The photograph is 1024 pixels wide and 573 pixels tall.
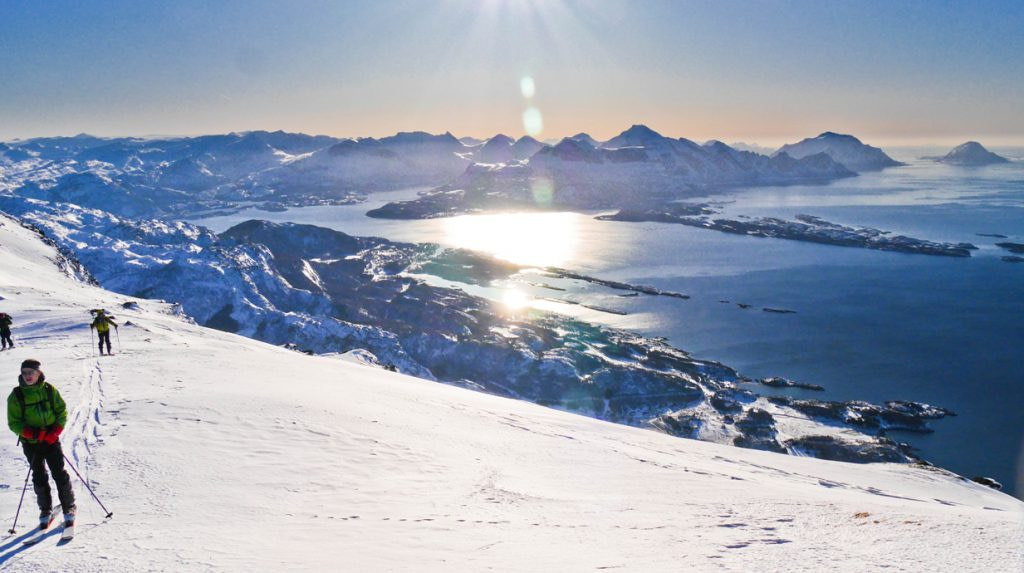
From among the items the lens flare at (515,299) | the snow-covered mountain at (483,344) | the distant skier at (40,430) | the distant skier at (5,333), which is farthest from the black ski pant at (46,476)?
the lens flare at (515,299)

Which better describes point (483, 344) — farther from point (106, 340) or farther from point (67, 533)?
point (67, 533)

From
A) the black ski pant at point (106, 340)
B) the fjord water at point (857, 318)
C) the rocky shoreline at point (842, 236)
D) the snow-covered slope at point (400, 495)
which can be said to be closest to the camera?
the snow-covered slope at point (400, 495)

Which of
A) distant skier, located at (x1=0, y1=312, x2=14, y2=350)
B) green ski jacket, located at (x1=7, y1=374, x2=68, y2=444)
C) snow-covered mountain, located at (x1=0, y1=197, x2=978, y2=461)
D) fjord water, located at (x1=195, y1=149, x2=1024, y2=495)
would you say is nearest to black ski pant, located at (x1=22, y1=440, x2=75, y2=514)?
green ski jacket, located at (x1=7, y1=374, x2=68, y2=444)

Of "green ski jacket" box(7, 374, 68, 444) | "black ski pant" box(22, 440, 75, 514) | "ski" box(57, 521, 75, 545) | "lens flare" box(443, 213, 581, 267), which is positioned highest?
"green ski jacket" box(7, 374, 68, 444)

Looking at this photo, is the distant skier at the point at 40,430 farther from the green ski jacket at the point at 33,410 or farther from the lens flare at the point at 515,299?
the lens flare at the point at 515,299

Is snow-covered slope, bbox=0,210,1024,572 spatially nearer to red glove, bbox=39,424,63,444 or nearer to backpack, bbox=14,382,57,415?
red glove, bbox=39,424,63,444

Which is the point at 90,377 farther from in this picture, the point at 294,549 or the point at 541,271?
the point at 541,271

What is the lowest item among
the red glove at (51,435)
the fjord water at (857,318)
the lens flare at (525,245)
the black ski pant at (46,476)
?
the fjord water at (857,318)
